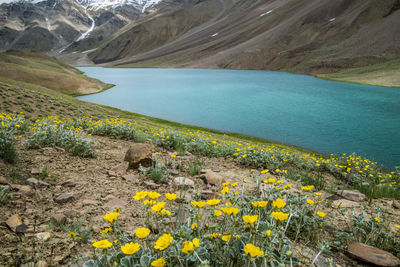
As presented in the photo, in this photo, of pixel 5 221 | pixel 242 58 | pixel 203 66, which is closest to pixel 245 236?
pixel 5 221

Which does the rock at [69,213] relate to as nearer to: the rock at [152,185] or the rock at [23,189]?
the rock at [23,189]

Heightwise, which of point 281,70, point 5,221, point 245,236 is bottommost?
point 5,221

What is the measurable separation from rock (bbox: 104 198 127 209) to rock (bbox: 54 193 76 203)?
0.65 meters

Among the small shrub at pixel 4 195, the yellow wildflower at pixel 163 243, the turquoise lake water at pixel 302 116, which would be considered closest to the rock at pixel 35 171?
the small shrub at pixel 4 195

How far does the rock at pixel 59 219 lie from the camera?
319 centimetres

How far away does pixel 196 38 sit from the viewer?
170875 millimetres

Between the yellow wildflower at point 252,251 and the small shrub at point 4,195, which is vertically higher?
the yellow wildflower at point 252,251

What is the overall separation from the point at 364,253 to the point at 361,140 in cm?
1865

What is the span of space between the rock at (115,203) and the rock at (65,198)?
0.65 m

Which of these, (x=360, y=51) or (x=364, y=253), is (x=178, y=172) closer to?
(x=364, y=253)

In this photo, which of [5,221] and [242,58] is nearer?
[5,221]

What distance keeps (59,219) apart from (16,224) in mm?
490

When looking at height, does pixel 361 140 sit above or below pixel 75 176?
above

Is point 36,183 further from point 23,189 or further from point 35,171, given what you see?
point 35,171
